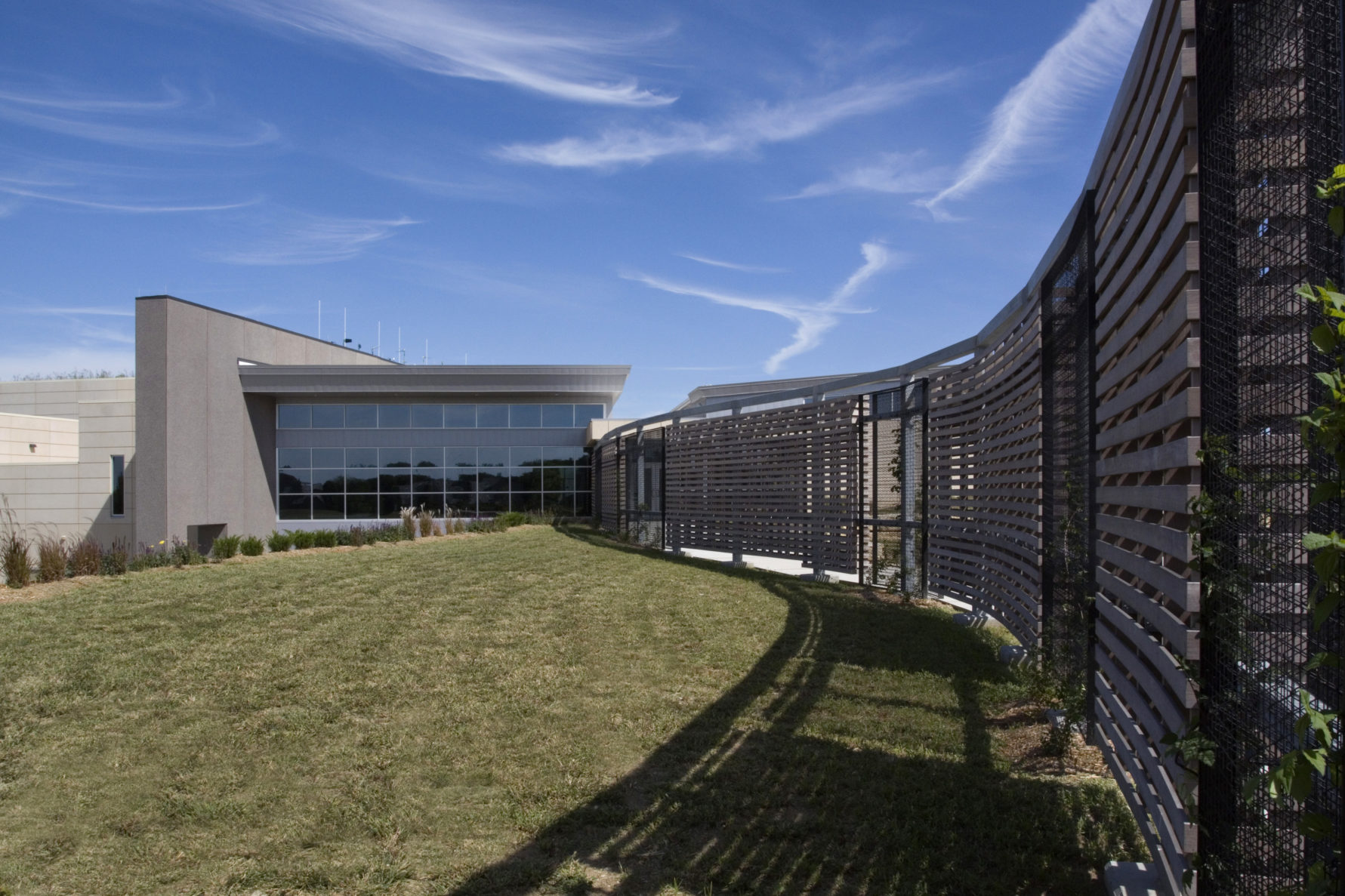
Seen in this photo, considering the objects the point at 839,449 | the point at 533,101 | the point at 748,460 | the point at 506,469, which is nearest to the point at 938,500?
the point at 839,449

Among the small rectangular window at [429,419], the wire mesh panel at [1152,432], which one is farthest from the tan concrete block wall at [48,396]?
the wire mesh panel at [1152,432]

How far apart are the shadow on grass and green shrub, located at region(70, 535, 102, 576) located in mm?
11193

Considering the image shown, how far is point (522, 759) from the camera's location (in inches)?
190

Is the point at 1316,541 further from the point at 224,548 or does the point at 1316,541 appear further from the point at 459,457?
the point at 459,457

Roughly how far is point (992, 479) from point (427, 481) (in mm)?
28543

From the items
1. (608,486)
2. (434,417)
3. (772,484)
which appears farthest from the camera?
(434,417)

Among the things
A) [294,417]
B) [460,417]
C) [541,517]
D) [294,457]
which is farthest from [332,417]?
[541,517]

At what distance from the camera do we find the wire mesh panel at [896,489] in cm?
1025

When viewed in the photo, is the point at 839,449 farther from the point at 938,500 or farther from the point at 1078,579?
the point at 1078,579

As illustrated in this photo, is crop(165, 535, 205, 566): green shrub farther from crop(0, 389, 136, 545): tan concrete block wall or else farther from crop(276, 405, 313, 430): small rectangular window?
crop(276, 405, 313, 430): small rectangular window

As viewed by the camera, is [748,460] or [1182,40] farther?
[748,460]

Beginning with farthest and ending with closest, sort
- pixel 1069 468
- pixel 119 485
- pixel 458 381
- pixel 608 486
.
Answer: pixel 458 381
pixel 119 485
pixel 608 486
pixel 1069 468

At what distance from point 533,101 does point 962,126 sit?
414 inches

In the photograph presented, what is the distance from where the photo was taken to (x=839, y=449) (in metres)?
12.6
